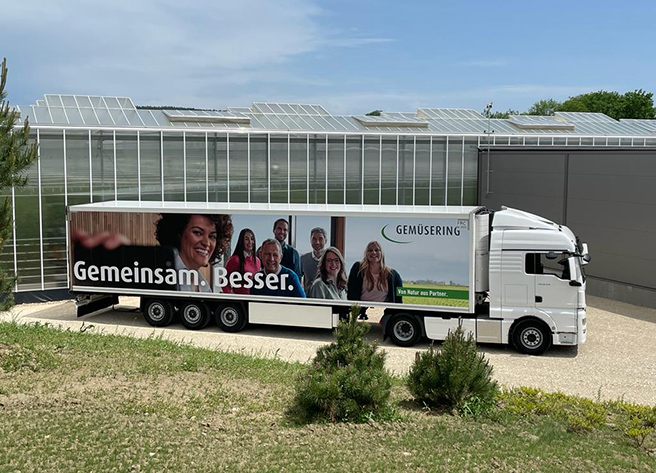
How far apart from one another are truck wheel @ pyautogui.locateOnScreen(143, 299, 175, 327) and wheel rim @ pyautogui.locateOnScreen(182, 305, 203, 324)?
0.39 metres

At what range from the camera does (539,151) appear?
24672 mm

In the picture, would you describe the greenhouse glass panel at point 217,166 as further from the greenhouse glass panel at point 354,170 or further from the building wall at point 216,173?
the greenhouse glass panel at point 354,170

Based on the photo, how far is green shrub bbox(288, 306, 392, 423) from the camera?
338 inches

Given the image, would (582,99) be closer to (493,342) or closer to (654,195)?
(654,195)

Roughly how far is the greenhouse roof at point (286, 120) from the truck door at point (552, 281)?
1056 cm

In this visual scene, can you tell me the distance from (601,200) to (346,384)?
16099 millimetres

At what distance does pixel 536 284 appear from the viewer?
15.0 metres

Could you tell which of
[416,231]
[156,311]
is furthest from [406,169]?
[156,311]

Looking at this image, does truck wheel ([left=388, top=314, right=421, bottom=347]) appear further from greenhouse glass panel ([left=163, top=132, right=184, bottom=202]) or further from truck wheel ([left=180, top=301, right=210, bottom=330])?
greenhouse glass panel ([left=163, top=132, right=184, bottom=202])

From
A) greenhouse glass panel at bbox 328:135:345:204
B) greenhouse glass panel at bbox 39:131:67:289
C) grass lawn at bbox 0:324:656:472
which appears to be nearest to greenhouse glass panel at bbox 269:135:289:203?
greenhouse glass panel at bbox 328:135:345:204

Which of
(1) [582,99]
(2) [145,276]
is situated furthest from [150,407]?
(1) [582,99]

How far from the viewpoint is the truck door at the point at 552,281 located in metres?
14.9

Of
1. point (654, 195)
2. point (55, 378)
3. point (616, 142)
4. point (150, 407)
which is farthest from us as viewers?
point (616, 142)

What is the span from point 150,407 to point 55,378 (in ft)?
7.31
